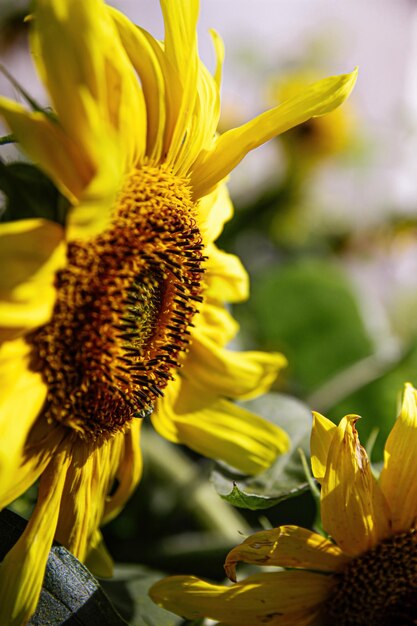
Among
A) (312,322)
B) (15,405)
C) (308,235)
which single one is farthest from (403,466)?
(308,235)

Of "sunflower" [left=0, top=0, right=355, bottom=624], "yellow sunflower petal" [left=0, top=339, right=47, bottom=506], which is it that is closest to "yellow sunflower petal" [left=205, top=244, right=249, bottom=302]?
"sunflower" [left=0, top=0, right=355, bottom=624]

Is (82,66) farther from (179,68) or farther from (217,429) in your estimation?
(217,429)

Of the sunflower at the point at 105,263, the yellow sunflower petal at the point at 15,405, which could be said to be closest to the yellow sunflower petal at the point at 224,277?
the sunflower at the point at 105,263

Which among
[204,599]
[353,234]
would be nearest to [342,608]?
[204,599]

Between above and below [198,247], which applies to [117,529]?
below

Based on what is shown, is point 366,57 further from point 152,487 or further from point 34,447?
point 34,447

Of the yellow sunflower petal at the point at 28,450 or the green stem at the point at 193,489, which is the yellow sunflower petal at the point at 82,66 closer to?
the yellow sunflower petal at the point at 28,450
